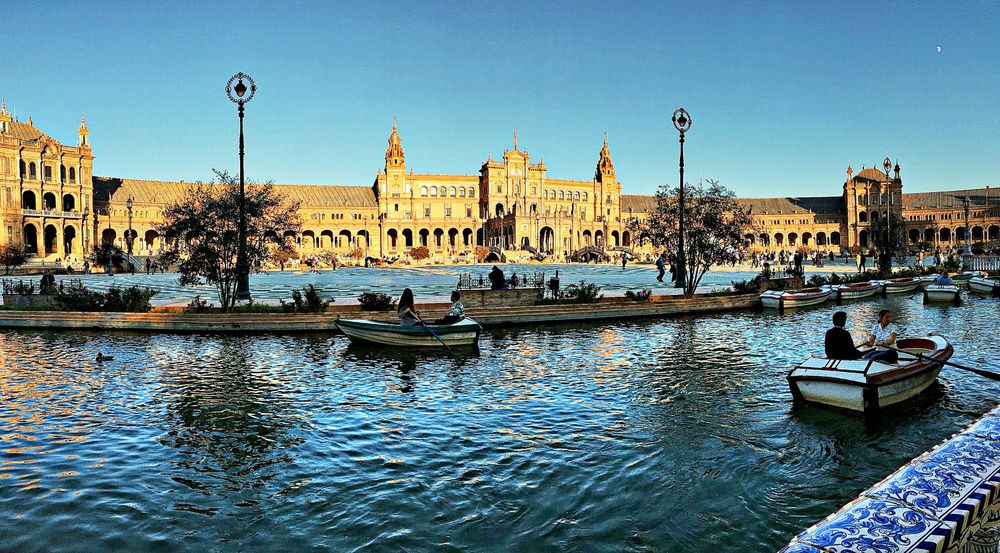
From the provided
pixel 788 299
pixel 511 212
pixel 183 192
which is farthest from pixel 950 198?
pixel 183 192

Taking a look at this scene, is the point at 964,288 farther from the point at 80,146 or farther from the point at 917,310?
the point at 80,146

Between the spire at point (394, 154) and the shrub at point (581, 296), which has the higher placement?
the spire at point (394, 154)

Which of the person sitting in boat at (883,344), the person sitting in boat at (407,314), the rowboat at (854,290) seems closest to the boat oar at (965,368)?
the person sitting in boat at (883,344)

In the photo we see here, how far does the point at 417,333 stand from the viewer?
17.3 meters

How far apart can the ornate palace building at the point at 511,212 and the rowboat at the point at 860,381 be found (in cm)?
8601

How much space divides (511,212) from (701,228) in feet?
311

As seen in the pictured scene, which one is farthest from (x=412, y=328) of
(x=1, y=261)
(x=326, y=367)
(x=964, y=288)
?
(x=1, y=261)

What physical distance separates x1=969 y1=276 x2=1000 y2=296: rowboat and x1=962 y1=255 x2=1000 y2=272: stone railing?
18.5 meters

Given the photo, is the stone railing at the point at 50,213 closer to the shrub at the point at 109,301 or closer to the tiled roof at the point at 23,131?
the tiled roof at the point at 23,131

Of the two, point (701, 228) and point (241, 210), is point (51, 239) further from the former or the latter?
point (701, 228)

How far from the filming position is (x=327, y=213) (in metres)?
128

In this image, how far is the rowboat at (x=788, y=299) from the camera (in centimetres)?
2812

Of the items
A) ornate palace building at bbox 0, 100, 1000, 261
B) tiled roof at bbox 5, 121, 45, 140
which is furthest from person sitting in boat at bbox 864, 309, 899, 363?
tiled roof at bbox 5, 121, 45, 140

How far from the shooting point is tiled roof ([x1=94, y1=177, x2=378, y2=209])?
368ft
